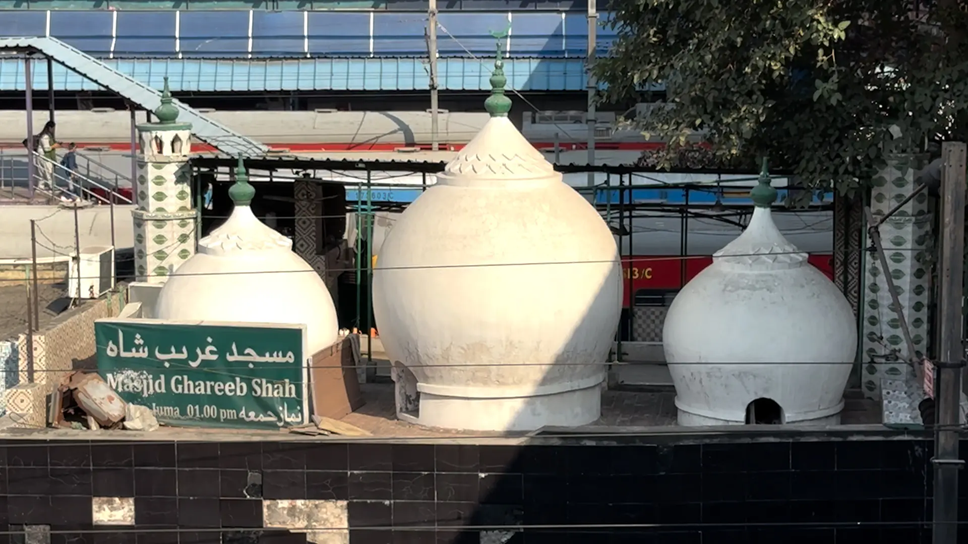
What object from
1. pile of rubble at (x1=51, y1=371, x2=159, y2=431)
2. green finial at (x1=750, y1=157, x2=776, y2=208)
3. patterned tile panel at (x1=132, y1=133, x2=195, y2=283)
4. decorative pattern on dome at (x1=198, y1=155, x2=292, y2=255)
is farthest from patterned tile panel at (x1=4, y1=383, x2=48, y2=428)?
green finial at (x1=750, y1=157, x2=776, y2=208)

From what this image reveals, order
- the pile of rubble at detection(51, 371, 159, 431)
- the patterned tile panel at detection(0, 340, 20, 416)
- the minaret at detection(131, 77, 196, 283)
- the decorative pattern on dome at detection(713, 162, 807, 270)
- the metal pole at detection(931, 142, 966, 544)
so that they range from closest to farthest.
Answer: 1. the metal pole at detection(931, 142, 966, 544)
2. the decorative pattern on dome at detection(713, 162, 807, 270)
3. the pile of rubble at detection(51, 371, 159, 431)
4. the patterned tile panel at detection(0, 340, 20, 416)
5. the minaret at detection(131, 77, 196, 283)

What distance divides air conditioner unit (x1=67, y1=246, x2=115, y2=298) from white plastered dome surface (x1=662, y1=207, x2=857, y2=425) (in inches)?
311

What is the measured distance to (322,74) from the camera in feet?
135

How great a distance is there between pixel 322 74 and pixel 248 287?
2649 centimetres

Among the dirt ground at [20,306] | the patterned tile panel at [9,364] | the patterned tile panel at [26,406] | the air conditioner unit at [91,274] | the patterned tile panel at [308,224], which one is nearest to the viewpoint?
the patterned tile panel at [26,406]

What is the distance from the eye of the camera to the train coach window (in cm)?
2407

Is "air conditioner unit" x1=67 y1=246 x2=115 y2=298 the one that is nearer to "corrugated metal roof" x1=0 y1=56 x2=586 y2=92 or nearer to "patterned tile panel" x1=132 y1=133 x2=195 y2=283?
"patterned tile panel" x1=132 y1=133 x2=195 y2=283

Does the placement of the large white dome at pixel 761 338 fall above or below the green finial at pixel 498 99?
below

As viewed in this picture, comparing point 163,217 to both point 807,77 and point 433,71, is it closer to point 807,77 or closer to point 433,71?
point 807,77

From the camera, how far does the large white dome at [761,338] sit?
14438mm

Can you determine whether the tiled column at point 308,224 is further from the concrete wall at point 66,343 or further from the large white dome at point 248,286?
the large white dome at point 248,286

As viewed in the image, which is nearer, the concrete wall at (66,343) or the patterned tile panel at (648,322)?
the concrete wall at (66,343)

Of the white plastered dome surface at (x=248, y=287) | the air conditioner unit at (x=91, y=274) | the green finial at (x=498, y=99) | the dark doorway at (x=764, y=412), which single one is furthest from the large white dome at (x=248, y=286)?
the dark doorway at (x=764, y=412)

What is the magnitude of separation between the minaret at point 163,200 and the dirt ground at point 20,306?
1537 millimetres
